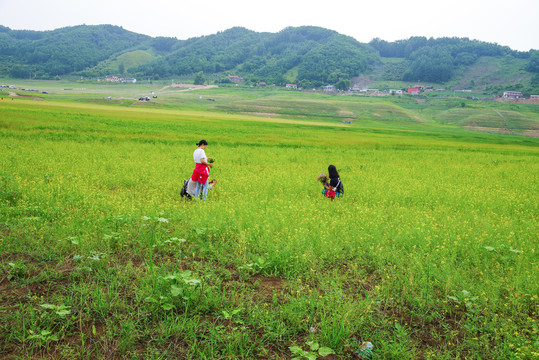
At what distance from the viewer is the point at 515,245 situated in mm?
7031

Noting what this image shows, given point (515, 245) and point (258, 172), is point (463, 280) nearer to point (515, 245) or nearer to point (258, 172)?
point (515, 245)

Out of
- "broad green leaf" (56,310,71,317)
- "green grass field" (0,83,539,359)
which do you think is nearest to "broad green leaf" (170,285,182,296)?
"green grass field" (0,83,539,359)

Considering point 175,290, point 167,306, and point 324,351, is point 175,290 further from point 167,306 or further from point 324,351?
point 324,351

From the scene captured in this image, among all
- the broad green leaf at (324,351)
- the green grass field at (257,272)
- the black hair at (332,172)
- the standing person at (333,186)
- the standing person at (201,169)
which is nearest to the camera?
the broad green leaf at (324,351)

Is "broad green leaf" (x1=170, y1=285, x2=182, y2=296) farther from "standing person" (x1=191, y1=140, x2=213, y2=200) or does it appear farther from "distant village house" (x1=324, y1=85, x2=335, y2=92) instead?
"distant village house" (x1=324, y1=85, x2=335, y2=92)

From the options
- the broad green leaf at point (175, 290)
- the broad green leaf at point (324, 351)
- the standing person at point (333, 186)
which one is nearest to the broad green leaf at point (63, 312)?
the broad green leaf at point (175, 290)

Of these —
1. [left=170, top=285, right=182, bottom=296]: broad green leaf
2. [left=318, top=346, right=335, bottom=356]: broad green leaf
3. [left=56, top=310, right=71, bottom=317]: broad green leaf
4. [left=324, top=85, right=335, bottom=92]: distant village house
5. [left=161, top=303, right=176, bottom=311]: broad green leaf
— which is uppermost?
[left=324, top=85, right=335, bottom=92]: distant village house

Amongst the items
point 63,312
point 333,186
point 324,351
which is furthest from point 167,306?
point 333,186

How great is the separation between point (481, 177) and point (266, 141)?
56.3ft

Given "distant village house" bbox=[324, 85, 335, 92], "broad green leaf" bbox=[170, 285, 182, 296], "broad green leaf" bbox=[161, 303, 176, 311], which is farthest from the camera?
"distant village house" bbox=[324, 85, 335, 92]

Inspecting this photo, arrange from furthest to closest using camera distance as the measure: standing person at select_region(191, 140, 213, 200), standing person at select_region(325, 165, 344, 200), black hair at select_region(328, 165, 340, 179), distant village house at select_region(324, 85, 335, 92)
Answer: distant village house at select_region(324, 85, 335, 92) < standing person at select_region(325, 165, 344, 200) < black hair at select_region(328, 165, 340, 179) < standing person at select_region(191, 140, 213, 200)

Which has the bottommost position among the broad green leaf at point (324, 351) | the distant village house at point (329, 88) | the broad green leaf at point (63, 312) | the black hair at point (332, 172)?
the broad green leaf at point (324, 351)

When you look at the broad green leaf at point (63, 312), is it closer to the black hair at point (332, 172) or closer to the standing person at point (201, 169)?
the standing person at point (201, 169)

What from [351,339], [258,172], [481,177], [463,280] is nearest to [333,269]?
[351,339]
